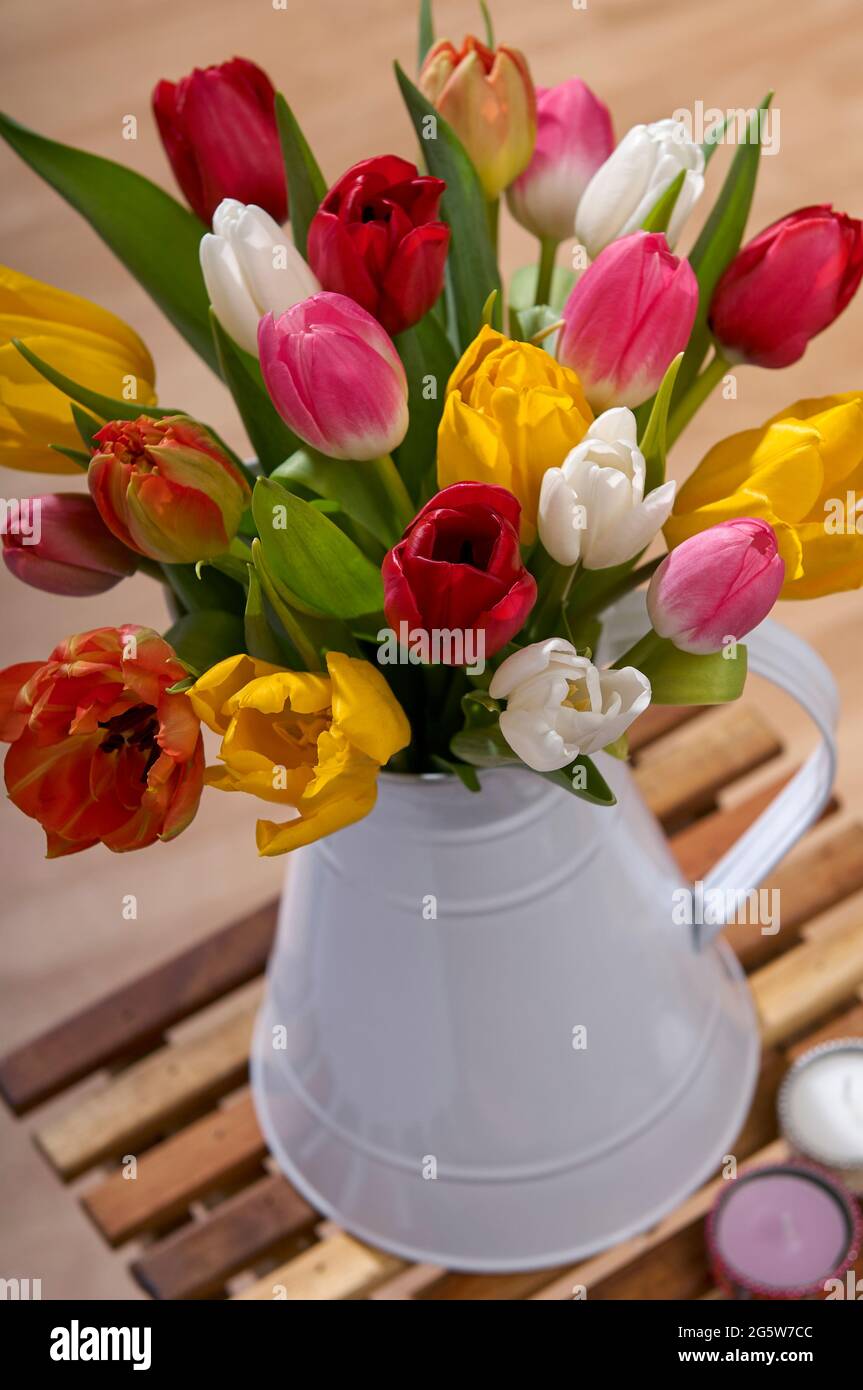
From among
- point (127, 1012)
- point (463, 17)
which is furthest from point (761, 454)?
point (463, 17)

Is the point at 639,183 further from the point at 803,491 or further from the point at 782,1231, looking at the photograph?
the point at 782,1231

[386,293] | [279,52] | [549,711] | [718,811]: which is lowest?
[718,811]

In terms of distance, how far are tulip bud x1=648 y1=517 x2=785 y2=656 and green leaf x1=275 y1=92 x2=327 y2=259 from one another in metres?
0.18

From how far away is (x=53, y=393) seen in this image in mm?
516

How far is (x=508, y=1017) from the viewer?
0.62 m

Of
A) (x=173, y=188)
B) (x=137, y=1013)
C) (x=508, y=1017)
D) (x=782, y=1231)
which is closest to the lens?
(x=508, y=1017)

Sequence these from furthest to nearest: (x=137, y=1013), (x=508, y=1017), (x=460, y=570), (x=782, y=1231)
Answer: (x=137, y=1013) → (x=782, y=1231) → (x=508, y=1017) → (x=460, y=570)

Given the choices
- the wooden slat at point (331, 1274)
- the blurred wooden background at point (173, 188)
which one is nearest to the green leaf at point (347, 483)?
the wooden slat at point (331, 1274)

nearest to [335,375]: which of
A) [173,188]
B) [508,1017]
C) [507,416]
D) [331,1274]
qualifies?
[507,416]

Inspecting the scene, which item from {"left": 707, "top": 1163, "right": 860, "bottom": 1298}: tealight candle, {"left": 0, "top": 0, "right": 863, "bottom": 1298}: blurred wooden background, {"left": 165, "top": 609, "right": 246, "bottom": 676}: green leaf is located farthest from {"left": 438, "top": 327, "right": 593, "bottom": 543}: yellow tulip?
{"left": 0, "top": 0, "right": 863, "bottom": 1298}: blurred wooden background

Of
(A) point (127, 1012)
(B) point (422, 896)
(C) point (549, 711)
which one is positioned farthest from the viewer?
(A) point (127, 1012)

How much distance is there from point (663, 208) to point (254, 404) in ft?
0.50

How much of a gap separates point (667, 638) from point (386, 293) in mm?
139
